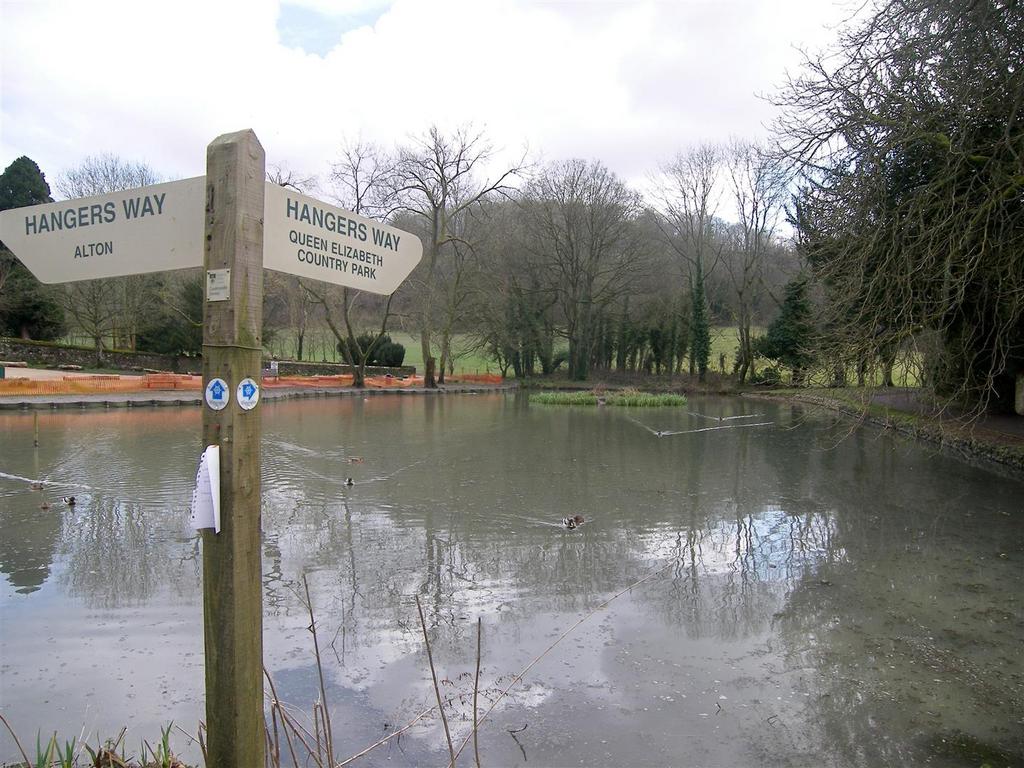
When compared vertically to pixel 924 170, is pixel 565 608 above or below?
below

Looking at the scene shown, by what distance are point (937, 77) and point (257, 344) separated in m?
10.2

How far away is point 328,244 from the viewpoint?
7.73 feet

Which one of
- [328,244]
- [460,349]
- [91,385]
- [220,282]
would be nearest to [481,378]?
[460,349]

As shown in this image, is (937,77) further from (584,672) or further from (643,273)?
(643,273)

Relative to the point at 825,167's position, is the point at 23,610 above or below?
below

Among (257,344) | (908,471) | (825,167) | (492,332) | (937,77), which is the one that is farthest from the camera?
(492,332)

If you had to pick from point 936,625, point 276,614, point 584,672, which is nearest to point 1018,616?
point 936,625

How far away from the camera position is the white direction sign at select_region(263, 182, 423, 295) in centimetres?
225

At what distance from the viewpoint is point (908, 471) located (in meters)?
12.2

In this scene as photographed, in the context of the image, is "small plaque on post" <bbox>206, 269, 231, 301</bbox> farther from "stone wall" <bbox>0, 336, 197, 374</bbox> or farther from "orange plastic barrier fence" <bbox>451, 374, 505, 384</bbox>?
"orange plastic barrier fence" <bbox>451, 374, 505, 384</bbox>

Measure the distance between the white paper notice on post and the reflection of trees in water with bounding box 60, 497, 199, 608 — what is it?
395 centimetres

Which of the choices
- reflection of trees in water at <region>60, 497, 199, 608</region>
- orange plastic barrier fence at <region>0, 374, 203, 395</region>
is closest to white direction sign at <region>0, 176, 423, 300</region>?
reflection of trees in water at <region>60, 497, 199, 608</region>

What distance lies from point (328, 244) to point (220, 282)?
40 centimetres

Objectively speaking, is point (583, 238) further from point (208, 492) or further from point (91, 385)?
point (208, 492)
